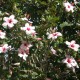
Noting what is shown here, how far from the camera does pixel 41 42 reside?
356cm

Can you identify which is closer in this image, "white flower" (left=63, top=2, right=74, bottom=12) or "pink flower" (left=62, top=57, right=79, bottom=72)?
"pink flower" (left=62, top=57, right=79, bottom=72)

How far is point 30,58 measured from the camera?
3.60 metres

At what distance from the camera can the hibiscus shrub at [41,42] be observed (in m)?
3.50

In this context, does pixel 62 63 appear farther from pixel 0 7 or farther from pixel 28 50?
pixel 0 7

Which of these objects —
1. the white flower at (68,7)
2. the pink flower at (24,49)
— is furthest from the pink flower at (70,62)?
the white flower at (68,7)

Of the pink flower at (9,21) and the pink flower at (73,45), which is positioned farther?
the pink flower at (73,45)

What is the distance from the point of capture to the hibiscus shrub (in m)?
3.50

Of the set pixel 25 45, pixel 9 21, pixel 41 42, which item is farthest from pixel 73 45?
pixel 9 21

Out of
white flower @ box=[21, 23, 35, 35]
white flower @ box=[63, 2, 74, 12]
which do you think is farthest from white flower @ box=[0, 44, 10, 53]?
white flower @ box=[63, 2, 74, 12]

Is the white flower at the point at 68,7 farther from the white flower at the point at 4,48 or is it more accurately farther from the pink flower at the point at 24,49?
the white flower at the point at 4,48

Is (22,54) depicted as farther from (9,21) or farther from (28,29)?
(9,21)

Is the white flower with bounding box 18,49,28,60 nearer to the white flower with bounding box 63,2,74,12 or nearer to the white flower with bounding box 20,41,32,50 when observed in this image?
the white flower with bounding box 20,41,32,50

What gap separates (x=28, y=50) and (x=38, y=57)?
20cm

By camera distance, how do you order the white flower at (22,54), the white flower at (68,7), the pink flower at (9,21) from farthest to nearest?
the white flower at (68,7) < the pink flower at (9,21) < the white flower at (22,54)
